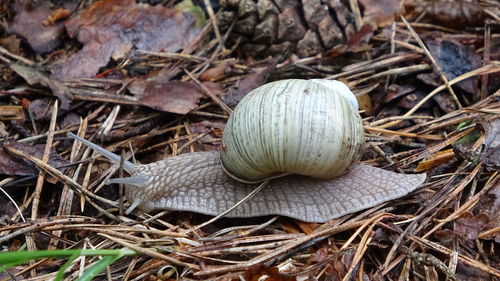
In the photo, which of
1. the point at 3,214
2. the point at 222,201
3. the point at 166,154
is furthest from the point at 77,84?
the point at 222,201

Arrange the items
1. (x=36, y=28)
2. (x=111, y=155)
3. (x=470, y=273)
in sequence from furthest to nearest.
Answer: (x=36, y=28), (x=111, y=155), (x=470, y=273)

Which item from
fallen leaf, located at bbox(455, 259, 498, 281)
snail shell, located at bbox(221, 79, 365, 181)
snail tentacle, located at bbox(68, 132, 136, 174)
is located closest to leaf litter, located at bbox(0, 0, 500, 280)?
fallen leaf, located at bbox(455, 259, 498, 281)

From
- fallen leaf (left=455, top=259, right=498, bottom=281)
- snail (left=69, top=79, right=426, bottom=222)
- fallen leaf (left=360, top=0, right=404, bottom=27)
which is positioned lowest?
fallen leaf (left=455, top=259, right=498, bottom=281)

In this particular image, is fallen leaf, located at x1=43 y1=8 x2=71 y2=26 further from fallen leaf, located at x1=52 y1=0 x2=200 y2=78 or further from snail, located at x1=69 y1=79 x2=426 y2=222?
snail, located at x1=69 y1=79 x2=426 y2=222

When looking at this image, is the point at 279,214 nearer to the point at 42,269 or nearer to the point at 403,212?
the point at 403,212

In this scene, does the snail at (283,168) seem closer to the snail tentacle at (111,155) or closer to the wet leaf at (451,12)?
the snail tentacle at (111,155)

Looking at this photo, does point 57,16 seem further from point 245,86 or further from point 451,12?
point 451,12

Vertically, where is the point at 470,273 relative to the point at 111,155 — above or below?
below

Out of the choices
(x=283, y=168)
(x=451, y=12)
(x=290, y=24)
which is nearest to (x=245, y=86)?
(x=290, y=24)
